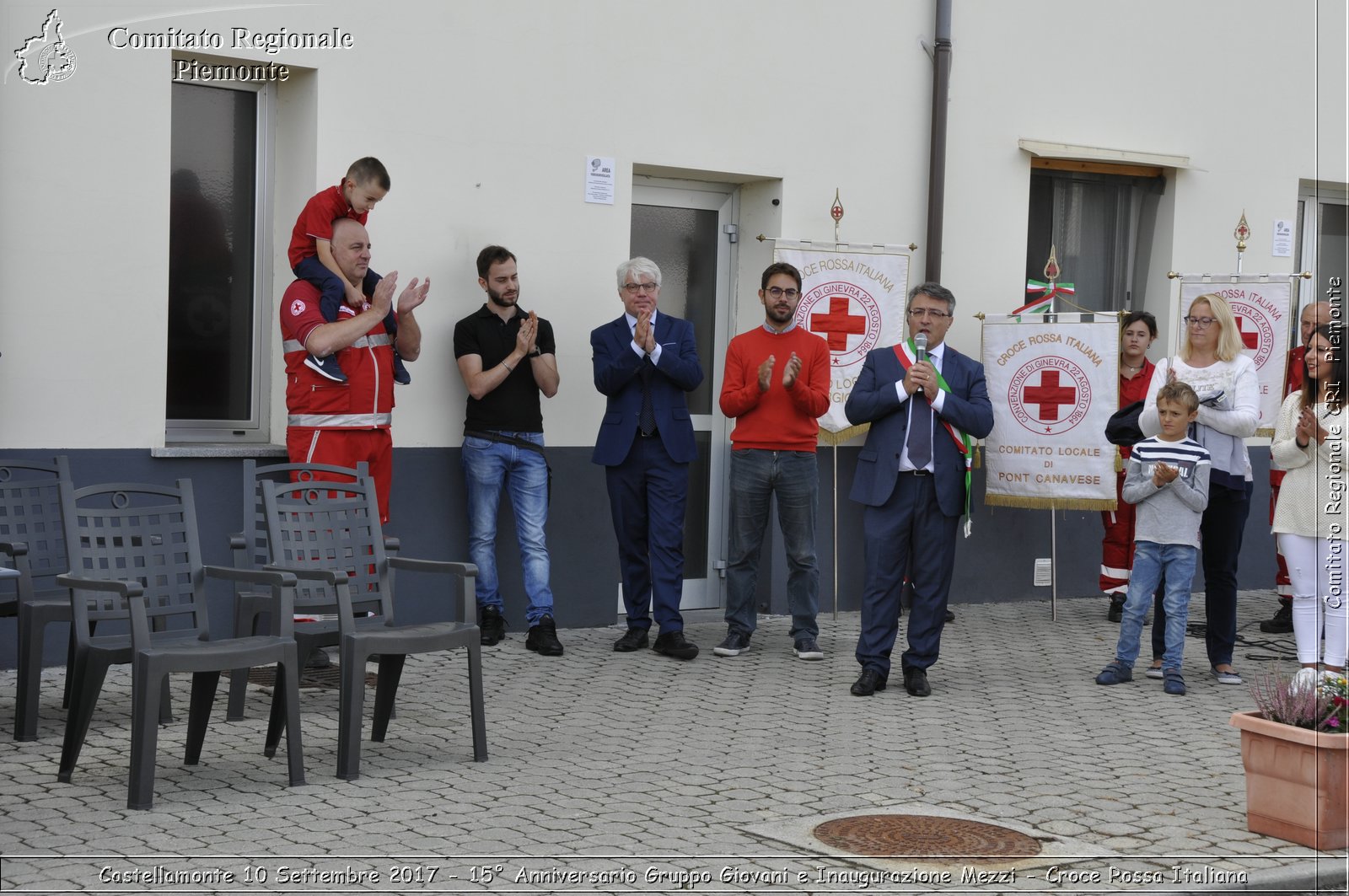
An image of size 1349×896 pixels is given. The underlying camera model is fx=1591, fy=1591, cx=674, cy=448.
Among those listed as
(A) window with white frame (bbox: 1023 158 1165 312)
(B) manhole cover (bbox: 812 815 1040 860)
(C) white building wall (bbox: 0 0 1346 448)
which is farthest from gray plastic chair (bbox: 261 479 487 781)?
(A) window with white frame (bbox: 1023 158 1165 312)

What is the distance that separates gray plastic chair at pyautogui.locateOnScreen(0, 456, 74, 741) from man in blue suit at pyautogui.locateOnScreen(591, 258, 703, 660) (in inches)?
112

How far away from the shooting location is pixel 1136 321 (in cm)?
1047

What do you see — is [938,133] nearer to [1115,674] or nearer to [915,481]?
[915,481]

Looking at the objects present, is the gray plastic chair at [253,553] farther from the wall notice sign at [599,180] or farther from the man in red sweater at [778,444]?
the wall notice sign at [599,180]

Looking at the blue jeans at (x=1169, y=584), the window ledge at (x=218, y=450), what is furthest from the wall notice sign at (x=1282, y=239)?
the window ledge at (x=218, y=450)

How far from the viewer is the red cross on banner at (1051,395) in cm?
1015

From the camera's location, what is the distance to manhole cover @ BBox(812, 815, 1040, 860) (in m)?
5.05

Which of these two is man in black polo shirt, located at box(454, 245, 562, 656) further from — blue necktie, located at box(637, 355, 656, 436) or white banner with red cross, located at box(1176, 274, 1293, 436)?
white banner with red cross, located at box(1176, 274, 1293, 436)

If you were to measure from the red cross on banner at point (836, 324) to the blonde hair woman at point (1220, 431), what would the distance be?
2.05 m

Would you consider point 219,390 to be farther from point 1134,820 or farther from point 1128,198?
point 1128,198

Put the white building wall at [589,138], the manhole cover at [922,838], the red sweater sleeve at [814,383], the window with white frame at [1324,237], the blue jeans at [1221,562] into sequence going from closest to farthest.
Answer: the manhole cover at [922,838]
the white building wall at [589,138]
the blue jeans at [1221,562]
the red sweater sleeve at [814,383]
the window with white frame at [1324,237]

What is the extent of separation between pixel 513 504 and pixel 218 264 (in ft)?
6.56

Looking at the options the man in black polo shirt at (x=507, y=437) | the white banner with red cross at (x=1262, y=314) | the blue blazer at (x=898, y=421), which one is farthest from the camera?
the white banner with red cross at (x=1262, y=314)

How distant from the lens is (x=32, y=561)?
6.70 meters
